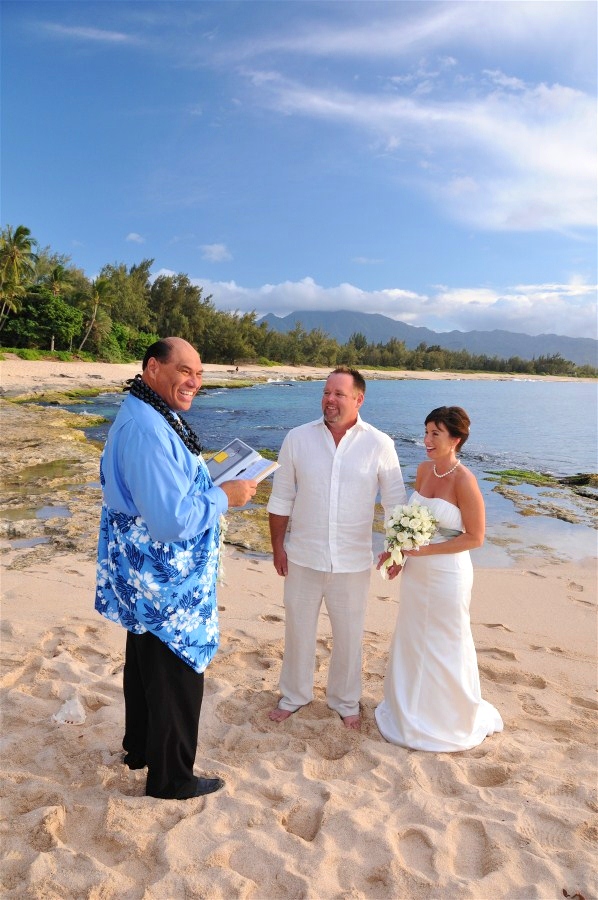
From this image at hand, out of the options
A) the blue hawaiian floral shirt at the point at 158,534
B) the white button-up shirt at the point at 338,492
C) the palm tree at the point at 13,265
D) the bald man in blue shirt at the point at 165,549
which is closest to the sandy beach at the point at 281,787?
the bald man in blue shirt at the point at 165,549

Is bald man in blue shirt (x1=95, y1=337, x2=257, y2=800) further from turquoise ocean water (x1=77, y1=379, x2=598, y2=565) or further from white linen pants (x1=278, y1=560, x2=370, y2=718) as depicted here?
turquoise ocean water (x1=77, y1=379, x2=598, y2=565)

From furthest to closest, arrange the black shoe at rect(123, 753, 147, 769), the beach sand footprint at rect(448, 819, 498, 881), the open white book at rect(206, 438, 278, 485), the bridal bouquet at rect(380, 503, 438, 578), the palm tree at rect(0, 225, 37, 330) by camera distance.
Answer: the palm tree at rect(0, 225, 37, 330), the bridal bouquet at rect(380, 503, 438, 578), the black shoe at rect(123, 753, 147, 769), the open white book at rect(206, 438, 278, 485), the beach sand footprint at rect(448, 819, 498, 881)

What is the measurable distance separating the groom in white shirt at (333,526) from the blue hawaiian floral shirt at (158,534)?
3.68 ft

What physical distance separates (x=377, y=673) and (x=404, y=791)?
1640mm

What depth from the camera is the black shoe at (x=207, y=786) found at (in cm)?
310

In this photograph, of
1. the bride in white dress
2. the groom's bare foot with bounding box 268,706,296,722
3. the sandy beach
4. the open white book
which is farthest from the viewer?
the groom's bare foot with bounding box 268,706,296,722

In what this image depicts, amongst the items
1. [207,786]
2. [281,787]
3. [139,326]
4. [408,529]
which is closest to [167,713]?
[207,786]

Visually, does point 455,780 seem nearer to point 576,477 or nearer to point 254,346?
point 576,477

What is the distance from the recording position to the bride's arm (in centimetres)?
378

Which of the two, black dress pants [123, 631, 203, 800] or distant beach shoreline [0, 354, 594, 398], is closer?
black dress pants [123, 631, 203, 800]

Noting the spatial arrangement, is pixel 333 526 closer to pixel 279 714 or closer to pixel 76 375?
pixel 279 714

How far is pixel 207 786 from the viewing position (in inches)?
123

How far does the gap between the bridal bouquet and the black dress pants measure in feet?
4.65

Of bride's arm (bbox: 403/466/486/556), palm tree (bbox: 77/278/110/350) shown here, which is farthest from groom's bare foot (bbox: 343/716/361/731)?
palm tree (bbox: 77/278/110/350)
